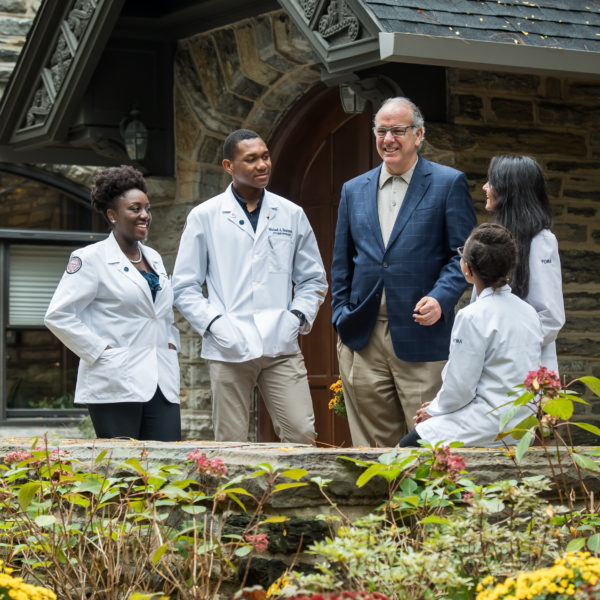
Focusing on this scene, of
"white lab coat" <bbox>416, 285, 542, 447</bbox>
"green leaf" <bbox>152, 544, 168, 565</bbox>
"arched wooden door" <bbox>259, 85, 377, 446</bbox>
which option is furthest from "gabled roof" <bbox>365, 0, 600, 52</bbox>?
"green leaf" <bbox>152, 544, 168, 565</bbox>

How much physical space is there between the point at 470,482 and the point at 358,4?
301cm

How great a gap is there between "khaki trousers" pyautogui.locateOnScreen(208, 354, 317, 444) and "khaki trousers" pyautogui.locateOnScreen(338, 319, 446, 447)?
239 millimetres

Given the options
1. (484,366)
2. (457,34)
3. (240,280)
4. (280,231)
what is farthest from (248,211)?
(484,366)

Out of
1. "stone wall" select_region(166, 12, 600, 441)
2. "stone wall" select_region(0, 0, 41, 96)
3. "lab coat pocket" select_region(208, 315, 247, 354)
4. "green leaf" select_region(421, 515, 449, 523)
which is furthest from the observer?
"stone wall" select_region(0, 0, 41, 96)

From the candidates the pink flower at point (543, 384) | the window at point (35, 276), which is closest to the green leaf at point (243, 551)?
the pink flower at point (543, 384)

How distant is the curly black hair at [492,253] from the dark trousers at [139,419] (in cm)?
149

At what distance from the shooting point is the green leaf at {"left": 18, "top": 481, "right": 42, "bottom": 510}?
3426 mm

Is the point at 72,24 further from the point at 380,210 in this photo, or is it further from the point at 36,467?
the point at 36,467

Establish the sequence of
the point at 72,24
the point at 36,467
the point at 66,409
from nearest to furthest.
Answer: the point at 36,467 < the point at 72,24 < the point at 66,409

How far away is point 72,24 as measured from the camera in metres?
7.72

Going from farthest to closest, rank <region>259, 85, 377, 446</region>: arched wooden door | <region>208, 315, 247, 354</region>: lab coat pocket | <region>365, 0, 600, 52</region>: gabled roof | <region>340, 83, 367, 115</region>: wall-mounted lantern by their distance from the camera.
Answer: <region>259, 85, 377, 446</region>: arched wooden door < <region>340, 83, 367, 115</region>: wall-mounted lantern < <region>365, 0, 600, 52</region>: gabled roof < <region>208, 315, 247, 354</region>: lab coat pocket

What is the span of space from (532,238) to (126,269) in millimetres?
1665

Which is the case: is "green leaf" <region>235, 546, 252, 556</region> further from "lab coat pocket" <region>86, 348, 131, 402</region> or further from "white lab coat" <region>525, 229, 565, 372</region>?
"lab coat pocket" <region>86, 348, 131, 402</region>

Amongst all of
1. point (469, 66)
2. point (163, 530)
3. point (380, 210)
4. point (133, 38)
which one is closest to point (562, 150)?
point (469, 66)
